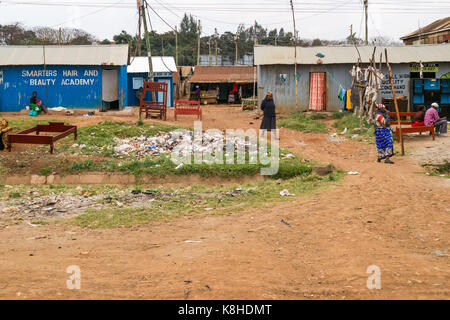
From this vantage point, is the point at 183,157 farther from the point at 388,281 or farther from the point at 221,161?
the point at 388,281

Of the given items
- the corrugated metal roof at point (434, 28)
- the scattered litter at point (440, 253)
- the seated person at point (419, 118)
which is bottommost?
the scattered litter at point (440, 253)

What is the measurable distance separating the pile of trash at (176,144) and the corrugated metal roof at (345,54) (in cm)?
872

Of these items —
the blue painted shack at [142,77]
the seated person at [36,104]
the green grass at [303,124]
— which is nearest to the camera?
the green grass at [303,124]

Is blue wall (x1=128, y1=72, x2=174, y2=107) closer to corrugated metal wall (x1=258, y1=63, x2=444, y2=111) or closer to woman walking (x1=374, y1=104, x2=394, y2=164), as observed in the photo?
corrugated metal wall (x1=258, y1=63, x2=444, y2=111)

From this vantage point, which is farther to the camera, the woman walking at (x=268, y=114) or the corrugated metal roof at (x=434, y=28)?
the corrugated metal roof at (x=434, y=28)

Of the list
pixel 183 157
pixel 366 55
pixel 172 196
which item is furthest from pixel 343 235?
pixel 366 55

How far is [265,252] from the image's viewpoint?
5.80 metres

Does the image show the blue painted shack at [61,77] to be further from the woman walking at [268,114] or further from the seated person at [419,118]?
the seated person at [419,118]

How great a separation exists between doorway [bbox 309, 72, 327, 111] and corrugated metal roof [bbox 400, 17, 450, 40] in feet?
49.2

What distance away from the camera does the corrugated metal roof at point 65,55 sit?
22.0 meters

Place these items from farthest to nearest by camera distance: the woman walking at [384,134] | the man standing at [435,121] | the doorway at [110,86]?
the doorway at [110,86] < the man standing at [435,121] < the woman walking at [384,134]

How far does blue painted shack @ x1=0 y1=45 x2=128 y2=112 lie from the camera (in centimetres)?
2206

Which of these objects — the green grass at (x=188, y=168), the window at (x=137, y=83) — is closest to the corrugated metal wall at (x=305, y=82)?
the window at (x=137, y=83)

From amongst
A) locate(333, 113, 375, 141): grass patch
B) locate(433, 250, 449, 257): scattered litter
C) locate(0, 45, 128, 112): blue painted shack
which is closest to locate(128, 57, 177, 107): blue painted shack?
locate(0, 45, 128, 112): blue painted shack
